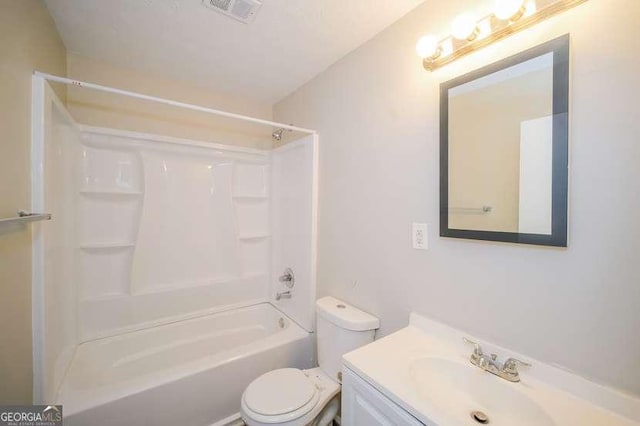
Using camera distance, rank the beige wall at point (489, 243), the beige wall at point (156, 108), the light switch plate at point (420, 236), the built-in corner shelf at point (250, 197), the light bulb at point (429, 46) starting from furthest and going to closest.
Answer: the built-in corner shelf at point (250, 197) → the beige wall at point (156, 108) → the light switch plate at point (420, 236) → the light bulb at point (429, 46) → the beige wall at point (489, 243)

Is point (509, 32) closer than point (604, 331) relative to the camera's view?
No

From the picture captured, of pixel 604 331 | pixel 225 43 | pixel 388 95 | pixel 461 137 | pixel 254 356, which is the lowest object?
pixel 254 356

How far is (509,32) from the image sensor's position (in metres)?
0.89

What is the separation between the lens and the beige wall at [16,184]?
0.87m

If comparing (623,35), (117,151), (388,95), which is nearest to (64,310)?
(117,151)

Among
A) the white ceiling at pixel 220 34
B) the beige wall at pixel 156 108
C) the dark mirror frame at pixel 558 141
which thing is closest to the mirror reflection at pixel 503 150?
the dark mirror frame at pixel 558 141

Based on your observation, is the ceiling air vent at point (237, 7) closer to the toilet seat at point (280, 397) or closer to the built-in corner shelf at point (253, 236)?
the built-in corner shelf at point (253, 236)

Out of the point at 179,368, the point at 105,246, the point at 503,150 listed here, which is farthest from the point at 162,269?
the point at 503,150

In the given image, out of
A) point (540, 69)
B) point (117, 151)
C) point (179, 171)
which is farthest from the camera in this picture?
point (179, 171)

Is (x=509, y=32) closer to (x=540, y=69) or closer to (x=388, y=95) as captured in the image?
(x=540, y=69)

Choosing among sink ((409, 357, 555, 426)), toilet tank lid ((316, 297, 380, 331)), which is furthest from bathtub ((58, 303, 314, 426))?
sink ((409, 357, 555, 426))

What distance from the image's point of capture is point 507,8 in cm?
84

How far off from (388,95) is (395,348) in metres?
1.23

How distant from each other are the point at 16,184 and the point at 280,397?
147 cm
